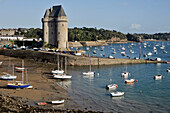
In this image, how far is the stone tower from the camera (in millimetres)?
73062

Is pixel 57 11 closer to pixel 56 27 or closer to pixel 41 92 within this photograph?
pixel 56 27

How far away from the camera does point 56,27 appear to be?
74.4 m

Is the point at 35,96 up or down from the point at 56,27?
down

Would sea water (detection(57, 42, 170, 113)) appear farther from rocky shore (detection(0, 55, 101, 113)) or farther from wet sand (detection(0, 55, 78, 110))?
rocky shore (detection(0, 55, 101, 113))

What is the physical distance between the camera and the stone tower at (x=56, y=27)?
73062 mm

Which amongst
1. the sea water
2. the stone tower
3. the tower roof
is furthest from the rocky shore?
the tower roof

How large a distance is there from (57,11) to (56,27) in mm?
4705

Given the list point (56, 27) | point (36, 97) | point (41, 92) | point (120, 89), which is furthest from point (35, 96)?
point (56, 27)

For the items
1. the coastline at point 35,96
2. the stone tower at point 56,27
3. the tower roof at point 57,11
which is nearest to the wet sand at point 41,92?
the coastline at point 35,96

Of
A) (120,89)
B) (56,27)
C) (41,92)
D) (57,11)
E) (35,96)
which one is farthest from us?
(57,11)

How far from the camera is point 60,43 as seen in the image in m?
73.6

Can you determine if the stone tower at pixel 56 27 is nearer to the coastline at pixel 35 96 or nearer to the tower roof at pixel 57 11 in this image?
the tower roof at pixel 57 11

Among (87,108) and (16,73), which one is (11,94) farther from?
(16,73)

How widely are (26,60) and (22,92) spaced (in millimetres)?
33169
